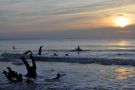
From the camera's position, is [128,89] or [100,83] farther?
[100,83]

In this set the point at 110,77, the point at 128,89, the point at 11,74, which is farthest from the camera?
the point at 110,77

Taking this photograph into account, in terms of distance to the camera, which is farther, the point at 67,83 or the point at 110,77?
the point at 110,77

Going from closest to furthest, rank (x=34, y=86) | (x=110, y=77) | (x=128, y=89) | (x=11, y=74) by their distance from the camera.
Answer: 1. (x=128, y=89)
2. (x=34, y=86)
3. (x=11, y=74)
4. (x=110, y=77)

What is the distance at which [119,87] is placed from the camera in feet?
63.1

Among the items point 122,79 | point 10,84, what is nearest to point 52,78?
point 10,84

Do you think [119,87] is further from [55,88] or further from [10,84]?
[10,84]

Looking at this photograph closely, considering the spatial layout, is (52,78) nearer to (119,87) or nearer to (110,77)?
(110,77)

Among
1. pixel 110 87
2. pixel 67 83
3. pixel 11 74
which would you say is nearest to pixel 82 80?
pixel 67 83

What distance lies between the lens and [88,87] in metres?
19.5

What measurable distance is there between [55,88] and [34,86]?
5.54 feet

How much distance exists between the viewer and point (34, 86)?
2028cm

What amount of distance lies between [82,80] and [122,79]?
2.93 metres

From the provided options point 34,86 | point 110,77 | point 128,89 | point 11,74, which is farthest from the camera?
point 110,77

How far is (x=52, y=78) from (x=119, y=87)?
6218mm
